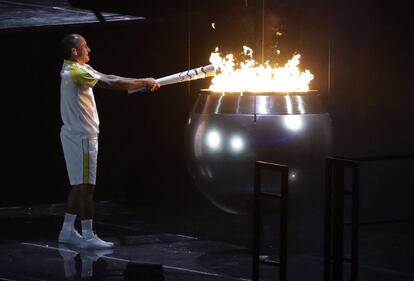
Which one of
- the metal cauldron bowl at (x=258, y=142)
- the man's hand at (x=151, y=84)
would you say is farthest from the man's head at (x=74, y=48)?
the metal cauldron bowl at (x=258, y=142)

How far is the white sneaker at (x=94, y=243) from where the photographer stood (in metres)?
9.31

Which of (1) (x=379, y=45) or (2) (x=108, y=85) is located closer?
(2) (x=108, y=85)

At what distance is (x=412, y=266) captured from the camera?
8586 millimetres

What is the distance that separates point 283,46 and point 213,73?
2.71 meters

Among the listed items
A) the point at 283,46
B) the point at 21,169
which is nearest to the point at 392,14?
the point at 283,46

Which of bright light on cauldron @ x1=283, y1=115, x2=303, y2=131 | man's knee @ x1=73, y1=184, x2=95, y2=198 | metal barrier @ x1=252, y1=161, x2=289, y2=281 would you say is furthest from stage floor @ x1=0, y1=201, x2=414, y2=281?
bright light on cauldron @ x1=283, y1=115, x2=303, y2=131

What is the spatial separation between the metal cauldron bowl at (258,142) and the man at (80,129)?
5.92 feet

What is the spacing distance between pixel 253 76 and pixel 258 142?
78cm

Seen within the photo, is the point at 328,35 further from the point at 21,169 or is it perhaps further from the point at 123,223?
the point at 21,169

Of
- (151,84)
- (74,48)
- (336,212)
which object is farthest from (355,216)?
(74,48)

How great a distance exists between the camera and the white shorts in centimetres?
944

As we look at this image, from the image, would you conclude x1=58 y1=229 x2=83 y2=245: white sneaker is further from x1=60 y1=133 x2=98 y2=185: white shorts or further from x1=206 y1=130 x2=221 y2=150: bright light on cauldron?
x1=206 y1=130 x2=221 y2=150: bright light on cauldron

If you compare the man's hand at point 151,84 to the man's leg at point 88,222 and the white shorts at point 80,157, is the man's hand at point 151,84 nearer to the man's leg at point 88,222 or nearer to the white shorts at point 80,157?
the white shorts at point 80,157

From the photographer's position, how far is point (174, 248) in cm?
933
